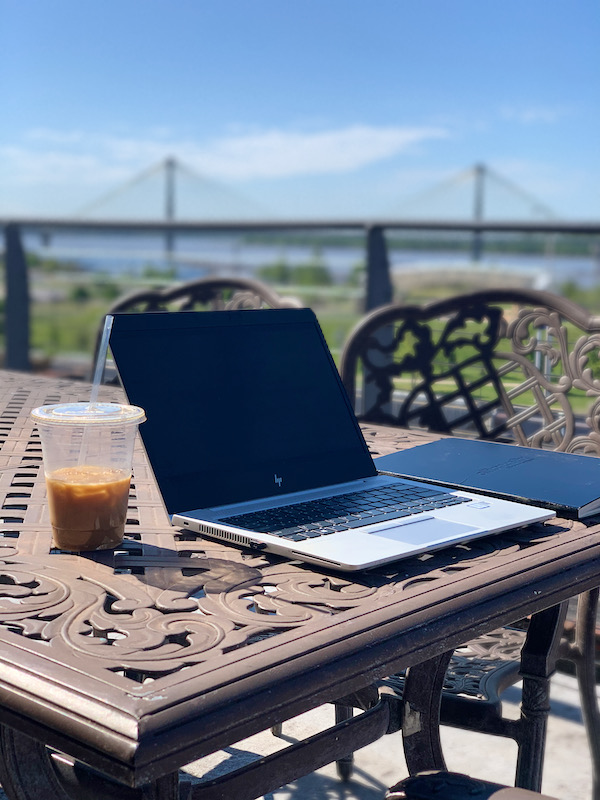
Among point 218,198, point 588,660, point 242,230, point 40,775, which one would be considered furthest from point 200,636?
point 218,198

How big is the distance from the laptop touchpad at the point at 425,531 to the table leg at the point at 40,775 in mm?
297

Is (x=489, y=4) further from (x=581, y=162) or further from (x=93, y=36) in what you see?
(x=93, y=36)

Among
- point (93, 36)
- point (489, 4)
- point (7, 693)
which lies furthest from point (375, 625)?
point (489, 4)

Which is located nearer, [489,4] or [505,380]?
[505,380]

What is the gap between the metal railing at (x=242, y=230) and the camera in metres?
2.95

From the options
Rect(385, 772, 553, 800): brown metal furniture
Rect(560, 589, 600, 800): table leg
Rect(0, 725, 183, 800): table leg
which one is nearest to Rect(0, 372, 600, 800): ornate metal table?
Rect(0, 725, 183, 800): table leg

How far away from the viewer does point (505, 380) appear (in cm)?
211

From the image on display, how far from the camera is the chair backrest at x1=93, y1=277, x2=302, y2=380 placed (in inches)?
99.8

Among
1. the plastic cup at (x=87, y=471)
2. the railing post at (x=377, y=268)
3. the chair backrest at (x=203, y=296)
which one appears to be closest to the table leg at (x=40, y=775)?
the plastic cup at (x=87, y=471)

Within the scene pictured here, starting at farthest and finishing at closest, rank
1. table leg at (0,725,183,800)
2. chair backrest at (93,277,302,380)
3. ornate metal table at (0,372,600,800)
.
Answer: chair backrest at (93,277,302,380)
table leg at (0,725,183,800)
ornate metal table at (0,372,600,800)

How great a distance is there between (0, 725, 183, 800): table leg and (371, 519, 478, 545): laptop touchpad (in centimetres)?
30

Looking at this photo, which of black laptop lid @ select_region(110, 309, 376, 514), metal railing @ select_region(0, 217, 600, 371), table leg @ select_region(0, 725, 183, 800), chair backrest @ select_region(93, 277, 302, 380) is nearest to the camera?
table leg @ select_region(0, 725, 183, 800)

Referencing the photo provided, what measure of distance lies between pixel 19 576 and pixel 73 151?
7329 cm

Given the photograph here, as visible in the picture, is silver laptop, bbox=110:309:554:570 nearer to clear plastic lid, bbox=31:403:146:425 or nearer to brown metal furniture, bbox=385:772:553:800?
clear plastic lid, bbox=31:403:146:425
